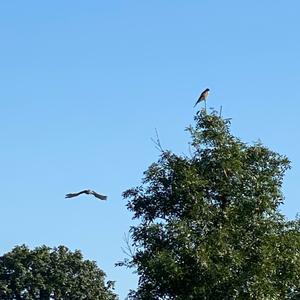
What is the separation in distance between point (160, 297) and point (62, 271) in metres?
40.6

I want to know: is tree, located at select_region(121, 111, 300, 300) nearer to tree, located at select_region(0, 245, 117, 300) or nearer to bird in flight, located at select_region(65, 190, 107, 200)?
bird in flight, located at select_region(65, 190, 107, 200)

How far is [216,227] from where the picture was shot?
25.0 metres

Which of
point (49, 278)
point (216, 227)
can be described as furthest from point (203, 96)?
point (49, 278)

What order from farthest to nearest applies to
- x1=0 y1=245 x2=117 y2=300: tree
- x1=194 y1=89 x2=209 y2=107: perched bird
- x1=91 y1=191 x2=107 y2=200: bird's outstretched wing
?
1. x1=0 y1=245 x2=117 y2=300: tree
2. x1=194 y1=89 x2=209 y2=107: perched bird
3. x1=91 y1=191 x2=107 y2=200: bird's outstretched wing

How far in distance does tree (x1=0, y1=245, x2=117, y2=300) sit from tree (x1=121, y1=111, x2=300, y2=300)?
39.6 meters

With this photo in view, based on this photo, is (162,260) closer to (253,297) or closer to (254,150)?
(253,297)

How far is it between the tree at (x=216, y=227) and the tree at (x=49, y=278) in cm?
3957

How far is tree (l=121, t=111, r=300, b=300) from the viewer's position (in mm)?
24156

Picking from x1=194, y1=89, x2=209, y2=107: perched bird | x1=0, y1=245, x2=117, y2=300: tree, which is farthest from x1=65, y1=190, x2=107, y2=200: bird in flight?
x1=0, y1=245, x2=117, y2=300: tree

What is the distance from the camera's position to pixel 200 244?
2422 cm

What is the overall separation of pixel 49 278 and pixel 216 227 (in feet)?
137

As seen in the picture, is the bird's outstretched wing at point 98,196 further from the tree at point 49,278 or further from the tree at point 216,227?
the tree at point 49,278

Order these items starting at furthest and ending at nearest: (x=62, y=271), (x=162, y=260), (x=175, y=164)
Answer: (x=62, y=271) < (x=175, y=164) < (x=162, y=260)

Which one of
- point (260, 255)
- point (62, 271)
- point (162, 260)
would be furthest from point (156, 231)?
point (62, 271)
